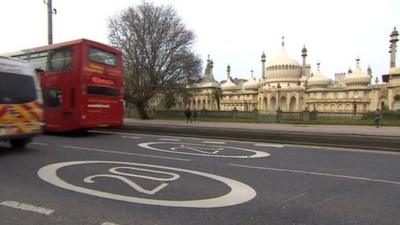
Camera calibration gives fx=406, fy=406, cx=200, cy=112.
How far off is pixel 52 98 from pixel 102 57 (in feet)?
9.19

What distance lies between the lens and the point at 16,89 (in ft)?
38.2

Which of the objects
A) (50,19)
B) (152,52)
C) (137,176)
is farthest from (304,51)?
(137,176)

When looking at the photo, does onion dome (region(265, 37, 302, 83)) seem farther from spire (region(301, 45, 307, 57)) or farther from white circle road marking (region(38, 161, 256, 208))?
white circle road marking (region(38, 161, 256, 208))

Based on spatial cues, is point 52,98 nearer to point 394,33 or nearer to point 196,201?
point 196,201

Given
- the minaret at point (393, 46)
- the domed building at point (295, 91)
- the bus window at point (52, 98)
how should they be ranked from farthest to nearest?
the domed building at point (295, 91)
the minaret at point (393, 46)
the bus window at point (52, 98)

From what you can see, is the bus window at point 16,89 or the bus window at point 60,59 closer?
the bus window at point 16,89

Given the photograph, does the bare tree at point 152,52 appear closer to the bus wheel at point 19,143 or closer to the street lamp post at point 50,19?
the street lamp post at point 50,19

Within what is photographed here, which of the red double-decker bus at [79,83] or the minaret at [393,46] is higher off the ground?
the minaret at [393,46]

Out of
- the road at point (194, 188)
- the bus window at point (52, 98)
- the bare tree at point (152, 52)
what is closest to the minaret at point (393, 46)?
the bare tree at point (152, 52)

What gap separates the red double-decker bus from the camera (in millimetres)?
16750

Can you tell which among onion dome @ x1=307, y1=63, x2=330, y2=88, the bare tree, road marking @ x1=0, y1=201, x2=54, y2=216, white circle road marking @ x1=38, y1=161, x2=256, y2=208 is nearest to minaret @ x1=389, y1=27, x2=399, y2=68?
onion dome @ x1=307, y1=63, x2=330, y2=88

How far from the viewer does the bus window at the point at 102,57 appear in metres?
17.1

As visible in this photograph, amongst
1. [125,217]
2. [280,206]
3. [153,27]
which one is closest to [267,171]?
[280,206]

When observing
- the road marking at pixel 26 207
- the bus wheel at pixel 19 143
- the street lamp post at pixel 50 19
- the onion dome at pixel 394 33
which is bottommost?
the road marking at pixel 26 207
